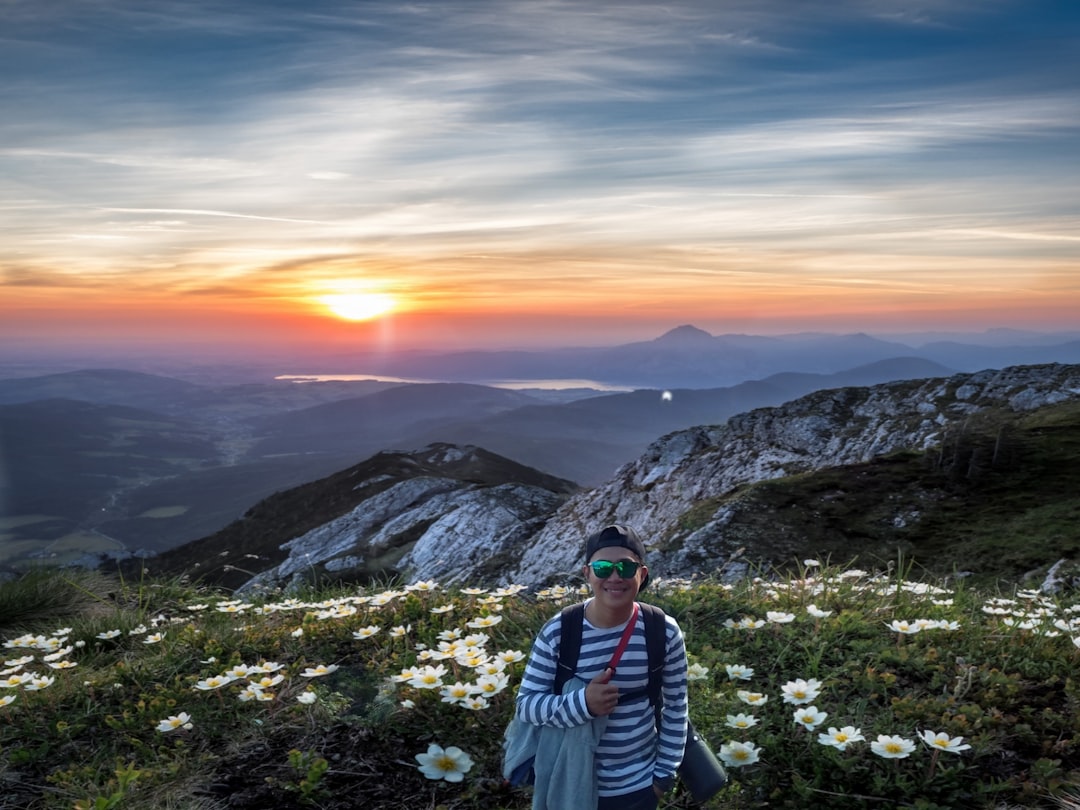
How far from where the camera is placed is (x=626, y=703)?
4.38m

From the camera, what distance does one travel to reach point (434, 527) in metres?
74.6

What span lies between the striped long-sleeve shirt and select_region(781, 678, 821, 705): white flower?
1710 millimetres

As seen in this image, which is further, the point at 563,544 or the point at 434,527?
the point at 434,527

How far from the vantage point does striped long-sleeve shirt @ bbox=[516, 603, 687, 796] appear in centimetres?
434

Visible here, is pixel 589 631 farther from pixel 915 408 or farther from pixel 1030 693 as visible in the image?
pixel 915 408

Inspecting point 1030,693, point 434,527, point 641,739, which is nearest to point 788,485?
point 1030,693

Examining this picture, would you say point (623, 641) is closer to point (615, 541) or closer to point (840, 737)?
point (615, 541)

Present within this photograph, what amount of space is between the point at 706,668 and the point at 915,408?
66.8 m

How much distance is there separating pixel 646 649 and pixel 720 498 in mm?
39911

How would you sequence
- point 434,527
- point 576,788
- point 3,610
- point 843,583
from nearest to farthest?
point 576,788
point 843,583
point 3,610
point 434,527

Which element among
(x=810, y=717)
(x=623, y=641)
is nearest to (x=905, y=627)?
(x=810, y=717)

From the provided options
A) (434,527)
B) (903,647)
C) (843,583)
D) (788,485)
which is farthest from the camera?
(434,527)

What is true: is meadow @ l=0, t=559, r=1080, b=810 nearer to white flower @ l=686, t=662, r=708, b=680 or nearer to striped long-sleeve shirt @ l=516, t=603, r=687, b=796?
white flower @ l=686, t=662, r=708, b=680

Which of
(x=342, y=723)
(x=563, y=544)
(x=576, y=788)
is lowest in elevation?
(x=563, y=544)
